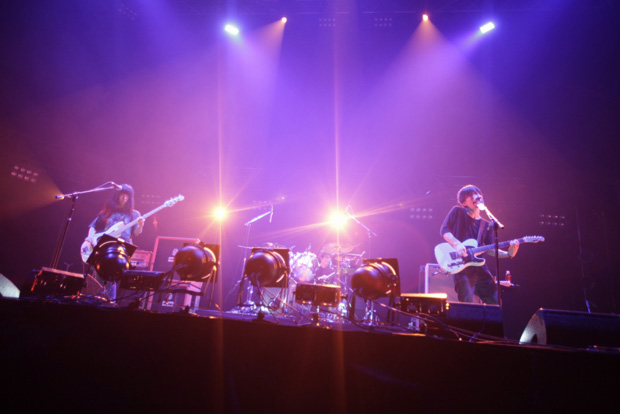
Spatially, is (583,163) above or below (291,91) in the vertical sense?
below

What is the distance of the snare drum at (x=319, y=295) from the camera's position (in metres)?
3.52

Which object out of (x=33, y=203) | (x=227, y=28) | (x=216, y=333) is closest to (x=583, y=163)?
(x=227, y=28)

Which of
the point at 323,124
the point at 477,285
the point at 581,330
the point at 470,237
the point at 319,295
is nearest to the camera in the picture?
the point at 581,330

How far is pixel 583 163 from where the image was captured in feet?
29.7

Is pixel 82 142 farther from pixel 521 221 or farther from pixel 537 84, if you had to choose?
pixel 521 221

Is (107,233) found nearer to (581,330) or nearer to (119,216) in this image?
(119,216)

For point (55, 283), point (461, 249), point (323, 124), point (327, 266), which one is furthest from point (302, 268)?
point (55, 283)

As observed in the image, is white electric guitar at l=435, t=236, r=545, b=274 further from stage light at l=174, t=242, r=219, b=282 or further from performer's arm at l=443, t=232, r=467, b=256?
stage light at l=174, t=242, r=219, b=282

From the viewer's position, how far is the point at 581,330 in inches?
118

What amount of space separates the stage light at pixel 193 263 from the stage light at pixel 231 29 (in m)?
5.59

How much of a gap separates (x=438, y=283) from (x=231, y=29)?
7.53 metres

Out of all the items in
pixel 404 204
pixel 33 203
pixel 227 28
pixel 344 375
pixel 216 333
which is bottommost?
pixel 344 375

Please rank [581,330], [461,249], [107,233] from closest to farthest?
[581,330] < [461,249] < [107,233]

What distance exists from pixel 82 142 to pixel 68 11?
14.2ft
